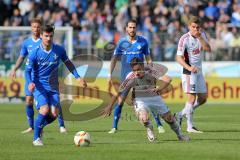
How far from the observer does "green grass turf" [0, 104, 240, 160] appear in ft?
42.2

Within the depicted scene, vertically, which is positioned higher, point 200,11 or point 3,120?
point 200,11

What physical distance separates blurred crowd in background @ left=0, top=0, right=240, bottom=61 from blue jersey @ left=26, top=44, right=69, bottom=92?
55.7 feet

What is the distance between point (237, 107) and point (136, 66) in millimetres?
13813

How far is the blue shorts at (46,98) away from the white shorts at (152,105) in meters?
1.59

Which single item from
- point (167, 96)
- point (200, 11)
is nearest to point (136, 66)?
point (167, 96)

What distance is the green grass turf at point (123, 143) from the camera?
42.2 feet

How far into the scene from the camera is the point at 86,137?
14391 mm

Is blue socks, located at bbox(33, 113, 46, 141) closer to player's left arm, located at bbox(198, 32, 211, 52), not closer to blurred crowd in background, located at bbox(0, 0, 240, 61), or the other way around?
player's left arm, located at bbox(198, 32, 211, 52)

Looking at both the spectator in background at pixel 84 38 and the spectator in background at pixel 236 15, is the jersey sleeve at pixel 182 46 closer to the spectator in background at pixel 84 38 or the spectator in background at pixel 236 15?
the spectator in background at pixel 84 38

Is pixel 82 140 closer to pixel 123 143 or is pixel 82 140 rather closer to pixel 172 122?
pixel 123 143

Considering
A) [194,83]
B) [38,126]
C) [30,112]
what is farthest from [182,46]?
[38,126]

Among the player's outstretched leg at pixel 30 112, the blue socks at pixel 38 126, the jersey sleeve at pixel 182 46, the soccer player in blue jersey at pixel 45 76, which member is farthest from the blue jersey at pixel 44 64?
the jersey sleeve at pixel 182 46

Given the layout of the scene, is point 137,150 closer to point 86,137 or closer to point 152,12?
point 86,137

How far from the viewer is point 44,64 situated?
15.3m
